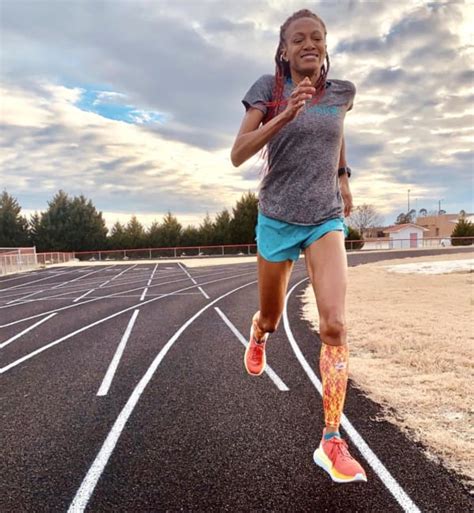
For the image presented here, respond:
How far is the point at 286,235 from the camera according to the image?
2695mm

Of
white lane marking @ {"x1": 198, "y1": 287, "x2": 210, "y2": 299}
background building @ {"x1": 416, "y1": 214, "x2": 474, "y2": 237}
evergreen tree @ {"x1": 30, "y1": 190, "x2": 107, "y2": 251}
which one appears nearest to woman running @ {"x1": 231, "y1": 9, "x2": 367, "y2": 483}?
white lane marking @ {"x1": 198, "y1": 287, "x2": 210, "y2": 299}

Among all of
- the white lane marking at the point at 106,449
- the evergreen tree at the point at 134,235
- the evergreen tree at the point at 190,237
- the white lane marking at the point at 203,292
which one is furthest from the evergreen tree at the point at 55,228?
the white lane marking at the point at 106,449

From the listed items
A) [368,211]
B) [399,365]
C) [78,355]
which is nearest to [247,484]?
[399,365]

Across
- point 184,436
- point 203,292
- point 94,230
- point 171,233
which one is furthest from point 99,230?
point 184,436

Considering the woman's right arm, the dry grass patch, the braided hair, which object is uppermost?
the braided hair

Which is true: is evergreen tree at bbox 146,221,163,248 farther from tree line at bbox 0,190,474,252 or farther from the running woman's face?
the running woman's face

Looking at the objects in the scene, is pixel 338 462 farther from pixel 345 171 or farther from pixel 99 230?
pixel 99 230

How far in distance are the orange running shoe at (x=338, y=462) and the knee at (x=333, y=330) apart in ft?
1.75

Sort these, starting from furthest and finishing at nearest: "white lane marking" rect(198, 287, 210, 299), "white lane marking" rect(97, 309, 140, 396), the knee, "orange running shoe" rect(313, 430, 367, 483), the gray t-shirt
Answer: "white lane marking" rect(198, 287, 210, 299)
"white lane marking" rect(97, 309, 140, 396)
the gray t-shirt
the knee
"orange running shoe" rect(313, 430, 367, 483)

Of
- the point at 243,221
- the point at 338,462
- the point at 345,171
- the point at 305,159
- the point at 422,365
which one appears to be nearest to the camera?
the point at 338,462

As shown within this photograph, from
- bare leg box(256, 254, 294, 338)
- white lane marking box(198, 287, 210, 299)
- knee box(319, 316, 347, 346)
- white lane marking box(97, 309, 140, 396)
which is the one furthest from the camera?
white lane marking box(198, 287, 210, 299)

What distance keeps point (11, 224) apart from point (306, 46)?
64730 millimetres

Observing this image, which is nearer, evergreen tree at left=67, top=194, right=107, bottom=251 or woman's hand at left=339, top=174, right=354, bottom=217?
woman's hand at left=339, top=174, right=354, bottom=217

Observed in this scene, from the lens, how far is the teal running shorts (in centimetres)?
263
